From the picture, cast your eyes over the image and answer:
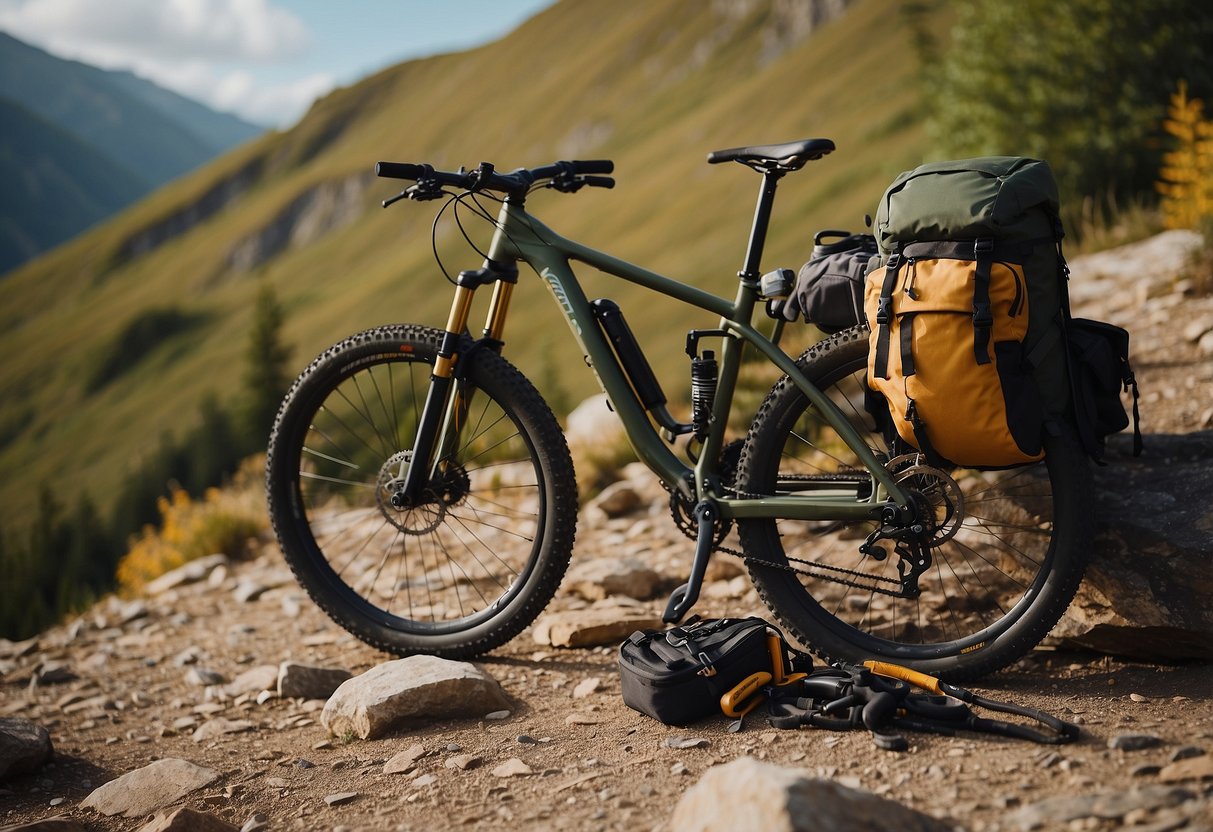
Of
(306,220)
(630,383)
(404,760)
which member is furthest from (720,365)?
(306,220)

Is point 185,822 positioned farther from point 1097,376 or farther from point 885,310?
point 1097,376

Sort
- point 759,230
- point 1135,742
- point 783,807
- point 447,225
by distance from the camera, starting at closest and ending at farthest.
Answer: point 783,807 → point 1135,742 → point 759,230 → point 447,225

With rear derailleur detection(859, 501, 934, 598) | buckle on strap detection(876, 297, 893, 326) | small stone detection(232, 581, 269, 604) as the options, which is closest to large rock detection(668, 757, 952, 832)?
rear derailleur detection(859, 501, 934, 598)

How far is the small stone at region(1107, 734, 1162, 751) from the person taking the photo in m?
2.86

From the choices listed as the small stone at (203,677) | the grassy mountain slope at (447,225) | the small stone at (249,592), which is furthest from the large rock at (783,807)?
the grassy mountain slope at (447,225)

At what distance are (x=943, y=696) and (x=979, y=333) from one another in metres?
1.23

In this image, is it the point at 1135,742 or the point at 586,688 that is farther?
the point at 586,688

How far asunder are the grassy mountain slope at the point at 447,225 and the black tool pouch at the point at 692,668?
127 feet

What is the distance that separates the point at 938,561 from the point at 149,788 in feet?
10.9

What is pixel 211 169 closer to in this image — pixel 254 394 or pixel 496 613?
pixel 254 394

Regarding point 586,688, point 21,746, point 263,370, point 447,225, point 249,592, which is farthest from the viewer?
point 447,225

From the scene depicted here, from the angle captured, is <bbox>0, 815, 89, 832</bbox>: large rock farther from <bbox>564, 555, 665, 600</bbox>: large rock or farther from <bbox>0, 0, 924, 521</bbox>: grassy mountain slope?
<bbox>0, 0, 924, 521</bbox>: grassy mountain slope

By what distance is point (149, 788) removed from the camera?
3430 mm

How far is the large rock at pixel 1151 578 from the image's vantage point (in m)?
3.52
